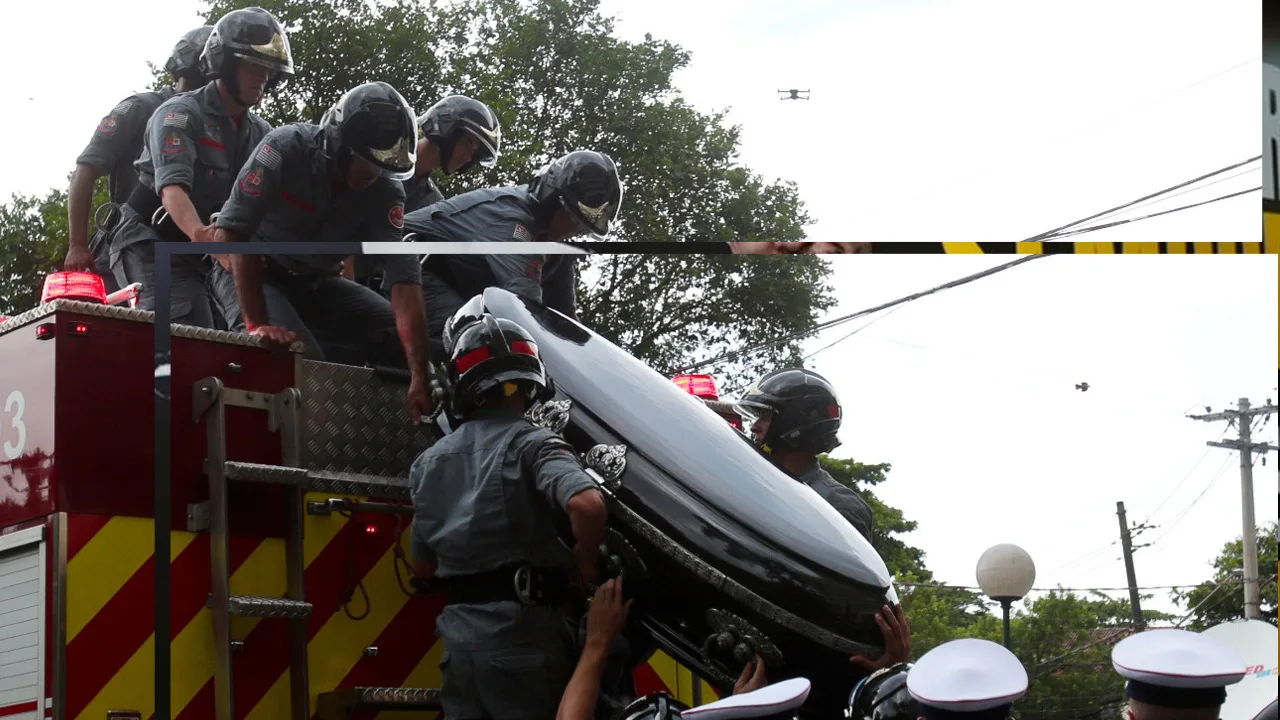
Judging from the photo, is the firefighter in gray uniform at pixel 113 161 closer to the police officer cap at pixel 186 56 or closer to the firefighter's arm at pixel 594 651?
the police officer cap at pixel 186 56

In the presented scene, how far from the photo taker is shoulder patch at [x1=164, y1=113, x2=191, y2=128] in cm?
577

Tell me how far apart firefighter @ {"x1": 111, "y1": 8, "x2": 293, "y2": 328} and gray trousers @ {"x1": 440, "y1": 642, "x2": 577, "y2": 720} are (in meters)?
2.39

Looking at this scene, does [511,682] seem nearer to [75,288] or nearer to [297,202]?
[75,288]

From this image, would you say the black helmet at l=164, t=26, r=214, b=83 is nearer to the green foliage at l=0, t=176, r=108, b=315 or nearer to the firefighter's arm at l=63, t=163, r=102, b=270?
the firefighter's arm at l=63, t=163, r=102, b=270

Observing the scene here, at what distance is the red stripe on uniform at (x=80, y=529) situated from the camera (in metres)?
3.44

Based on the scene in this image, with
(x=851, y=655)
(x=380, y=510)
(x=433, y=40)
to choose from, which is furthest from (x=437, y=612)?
(x=433, y=40)

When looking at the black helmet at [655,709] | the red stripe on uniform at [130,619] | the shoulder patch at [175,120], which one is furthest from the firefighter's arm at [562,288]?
the shoulder patch at [175,120]

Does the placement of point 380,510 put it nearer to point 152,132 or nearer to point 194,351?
point 194,351

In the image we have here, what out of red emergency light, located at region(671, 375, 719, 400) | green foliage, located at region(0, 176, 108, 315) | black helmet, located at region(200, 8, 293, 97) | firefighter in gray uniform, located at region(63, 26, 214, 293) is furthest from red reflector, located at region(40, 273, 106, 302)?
green foliage, located at region(0, 176, 108, 315)

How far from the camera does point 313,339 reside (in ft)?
15.0

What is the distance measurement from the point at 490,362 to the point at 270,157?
1.43 m

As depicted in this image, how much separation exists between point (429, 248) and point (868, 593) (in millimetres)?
1274

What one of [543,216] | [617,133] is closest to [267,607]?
[543,216]

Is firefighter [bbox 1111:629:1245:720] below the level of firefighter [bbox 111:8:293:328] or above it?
below
